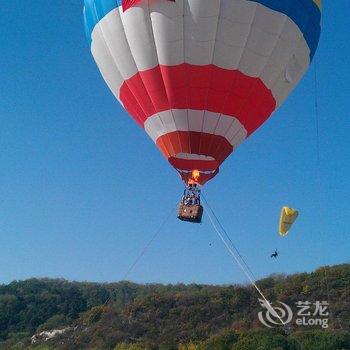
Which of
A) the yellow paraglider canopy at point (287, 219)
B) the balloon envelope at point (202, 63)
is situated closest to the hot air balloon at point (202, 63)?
the balloon envelope at point (202, 63)

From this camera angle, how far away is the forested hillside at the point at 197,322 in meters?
39.9

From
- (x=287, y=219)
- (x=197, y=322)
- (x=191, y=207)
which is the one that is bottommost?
(x=191, y=207)

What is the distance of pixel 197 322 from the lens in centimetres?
5247

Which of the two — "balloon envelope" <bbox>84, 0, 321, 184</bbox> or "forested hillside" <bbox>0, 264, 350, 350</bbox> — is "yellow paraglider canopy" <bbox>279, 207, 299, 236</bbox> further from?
"forested hillside" <bbox>0, 264, 350, 350</bbox>

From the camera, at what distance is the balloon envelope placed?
43.4 feet

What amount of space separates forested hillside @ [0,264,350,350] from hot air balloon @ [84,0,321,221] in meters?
25.8

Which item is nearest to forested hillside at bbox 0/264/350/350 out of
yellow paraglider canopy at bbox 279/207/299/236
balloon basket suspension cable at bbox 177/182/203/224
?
yellow paraglider canopy at bbox 279/207/299/236

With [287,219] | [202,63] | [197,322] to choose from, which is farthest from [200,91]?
[197,322]

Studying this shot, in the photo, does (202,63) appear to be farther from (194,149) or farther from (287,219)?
(287,219)

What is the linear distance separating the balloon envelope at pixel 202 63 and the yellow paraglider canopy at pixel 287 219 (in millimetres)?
8709

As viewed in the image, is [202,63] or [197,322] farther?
[197,322]

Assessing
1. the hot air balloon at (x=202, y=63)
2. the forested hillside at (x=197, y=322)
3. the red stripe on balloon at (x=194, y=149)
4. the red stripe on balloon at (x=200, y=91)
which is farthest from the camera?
the forested hillside at (x=197, y=322)

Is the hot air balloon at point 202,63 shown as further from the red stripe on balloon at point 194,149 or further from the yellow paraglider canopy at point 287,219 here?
the yellow paraglider canopy at point 287,219

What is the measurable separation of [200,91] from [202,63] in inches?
27.6
